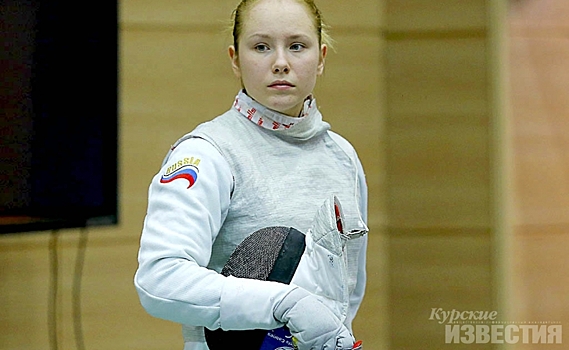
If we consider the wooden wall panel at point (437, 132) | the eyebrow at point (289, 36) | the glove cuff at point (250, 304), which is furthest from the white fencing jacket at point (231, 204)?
the wooden wall panel at point (437, 132)

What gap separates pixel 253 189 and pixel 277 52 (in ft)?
0.83

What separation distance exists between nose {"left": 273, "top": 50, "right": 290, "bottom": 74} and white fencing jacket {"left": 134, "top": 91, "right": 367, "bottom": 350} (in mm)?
77

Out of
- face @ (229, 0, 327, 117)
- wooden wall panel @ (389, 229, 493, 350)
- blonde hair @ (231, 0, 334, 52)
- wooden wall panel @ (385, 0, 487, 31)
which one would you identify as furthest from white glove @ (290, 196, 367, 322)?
wooden wall panel @ (385, 0, 487, 31)

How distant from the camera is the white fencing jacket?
116 centimetres

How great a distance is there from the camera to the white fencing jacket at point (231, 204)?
1157 millimetres

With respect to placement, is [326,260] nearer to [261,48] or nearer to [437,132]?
[261,48]

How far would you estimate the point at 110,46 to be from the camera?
1.98 meters

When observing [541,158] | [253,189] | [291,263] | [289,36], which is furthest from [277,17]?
[541,158]

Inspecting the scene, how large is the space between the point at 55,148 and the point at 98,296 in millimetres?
700

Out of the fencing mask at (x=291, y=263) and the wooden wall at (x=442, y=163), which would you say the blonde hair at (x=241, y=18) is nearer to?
the fencing mask at (x=291, y=263)

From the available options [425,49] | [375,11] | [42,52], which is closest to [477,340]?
[425,49]

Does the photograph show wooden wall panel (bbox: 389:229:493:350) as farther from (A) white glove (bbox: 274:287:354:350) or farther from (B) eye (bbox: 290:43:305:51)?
(A) white glove (bbox: 274:287:354:350)

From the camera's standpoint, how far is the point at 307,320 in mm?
1136

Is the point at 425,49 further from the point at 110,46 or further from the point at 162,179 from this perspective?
the point at 162,179
